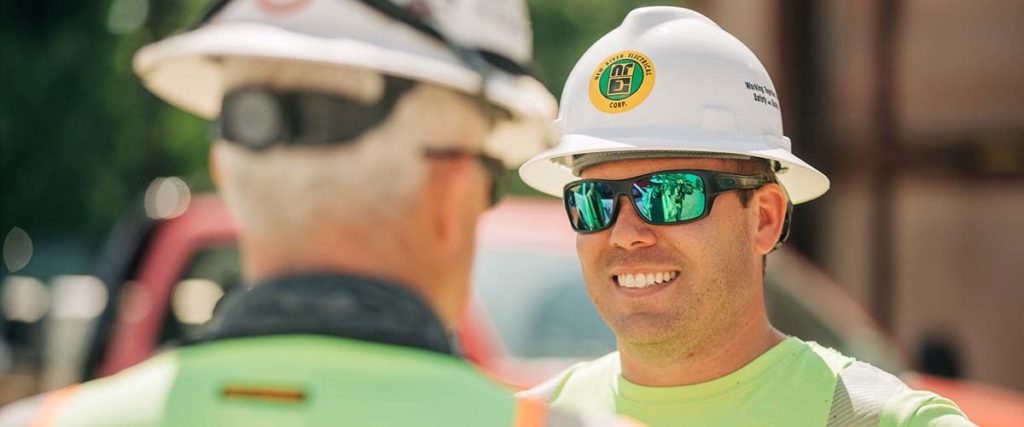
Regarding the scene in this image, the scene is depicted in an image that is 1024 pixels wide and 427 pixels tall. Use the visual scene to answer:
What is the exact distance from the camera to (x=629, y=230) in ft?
8.98

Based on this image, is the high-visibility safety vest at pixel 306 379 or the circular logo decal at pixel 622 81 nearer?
the high-visibility safety vest at pixel 306 379

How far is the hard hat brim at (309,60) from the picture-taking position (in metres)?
1.85

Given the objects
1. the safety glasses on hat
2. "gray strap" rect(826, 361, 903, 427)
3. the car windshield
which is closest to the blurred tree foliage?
the car windshield

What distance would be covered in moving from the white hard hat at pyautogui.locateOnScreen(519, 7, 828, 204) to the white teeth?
22cm

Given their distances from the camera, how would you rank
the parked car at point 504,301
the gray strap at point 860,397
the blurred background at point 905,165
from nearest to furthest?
the gray strap at point 860,397
the parked car at point 504,301
the blurred background at point 905,165

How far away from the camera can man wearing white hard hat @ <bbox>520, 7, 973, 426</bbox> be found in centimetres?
270

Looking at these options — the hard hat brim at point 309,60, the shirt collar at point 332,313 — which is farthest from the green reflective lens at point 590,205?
the shirt collar at point 332,313

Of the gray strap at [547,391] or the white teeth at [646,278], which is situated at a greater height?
the white teeth at [646,278]

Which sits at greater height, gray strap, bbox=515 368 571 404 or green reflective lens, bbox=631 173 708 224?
green reflective lens, bbox=631 173 708 224

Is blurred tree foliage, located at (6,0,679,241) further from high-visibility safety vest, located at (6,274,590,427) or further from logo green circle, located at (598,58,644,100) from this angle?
high-visibility safety vest, located at (6,274,590,427)

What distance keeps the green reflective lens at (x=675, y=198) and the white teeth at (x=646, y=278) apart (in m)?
0.10

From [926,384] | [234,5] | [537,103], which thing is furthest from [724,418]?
[926,384]

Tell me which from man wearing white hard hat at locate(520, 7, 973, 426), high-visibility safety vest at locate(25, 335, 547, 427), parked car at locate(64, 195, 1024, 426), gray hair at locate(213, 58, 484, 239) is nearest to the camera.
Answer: high-visibility safety vest at locate(25, 335, 547, 427)

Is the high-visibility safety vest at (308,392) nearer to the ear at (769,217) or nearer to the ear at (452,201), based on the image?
the ear at (452,201)
